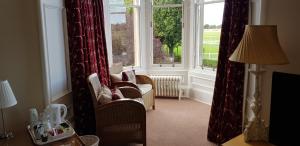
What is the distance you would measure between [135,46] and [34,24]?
9.97 ft

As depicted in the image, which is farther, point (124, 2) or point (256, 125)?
point (124, 2)

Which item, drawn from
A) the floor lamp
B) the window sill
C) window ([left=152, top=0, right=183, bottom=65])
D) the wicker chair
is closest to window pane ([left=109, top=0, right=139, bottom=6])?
window ([left=152, top=0, right=183, bottom=65])

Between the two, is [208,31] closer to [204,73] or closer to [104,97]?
[204,73]

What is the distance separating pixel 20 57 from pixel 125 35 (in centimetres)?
295

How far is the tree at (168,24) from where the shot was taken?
5.25 m

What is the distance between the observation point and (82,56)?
3.11 m

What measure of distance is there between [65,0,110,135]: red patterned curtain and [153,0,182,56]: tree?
2.00 meters

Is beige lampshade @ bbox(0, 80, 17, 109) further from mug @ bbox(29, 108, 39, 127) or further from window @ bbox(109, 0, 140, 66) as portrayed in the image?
window @ bbox(109, 0, 140, 66)

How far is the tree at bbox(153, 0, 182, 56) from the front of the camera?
5246mm

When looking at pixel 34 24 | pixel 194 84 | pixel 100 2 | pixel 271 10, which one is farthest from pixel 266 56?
pixel 194 84

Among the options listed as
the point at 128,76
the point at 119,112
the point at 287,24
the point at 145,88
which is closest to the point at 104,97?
the point at 119,112

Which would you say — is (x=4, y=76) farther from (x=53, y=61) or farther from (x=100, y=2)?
(x=100, y=2)

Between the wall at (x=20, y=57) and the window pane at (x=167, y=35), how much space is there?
128 inches

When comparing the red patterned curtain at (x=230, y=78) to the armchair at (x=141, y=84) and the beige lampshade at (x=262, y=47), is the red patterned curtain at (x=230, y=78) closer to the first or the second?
the beige lampshade at (x=262, y=47)
